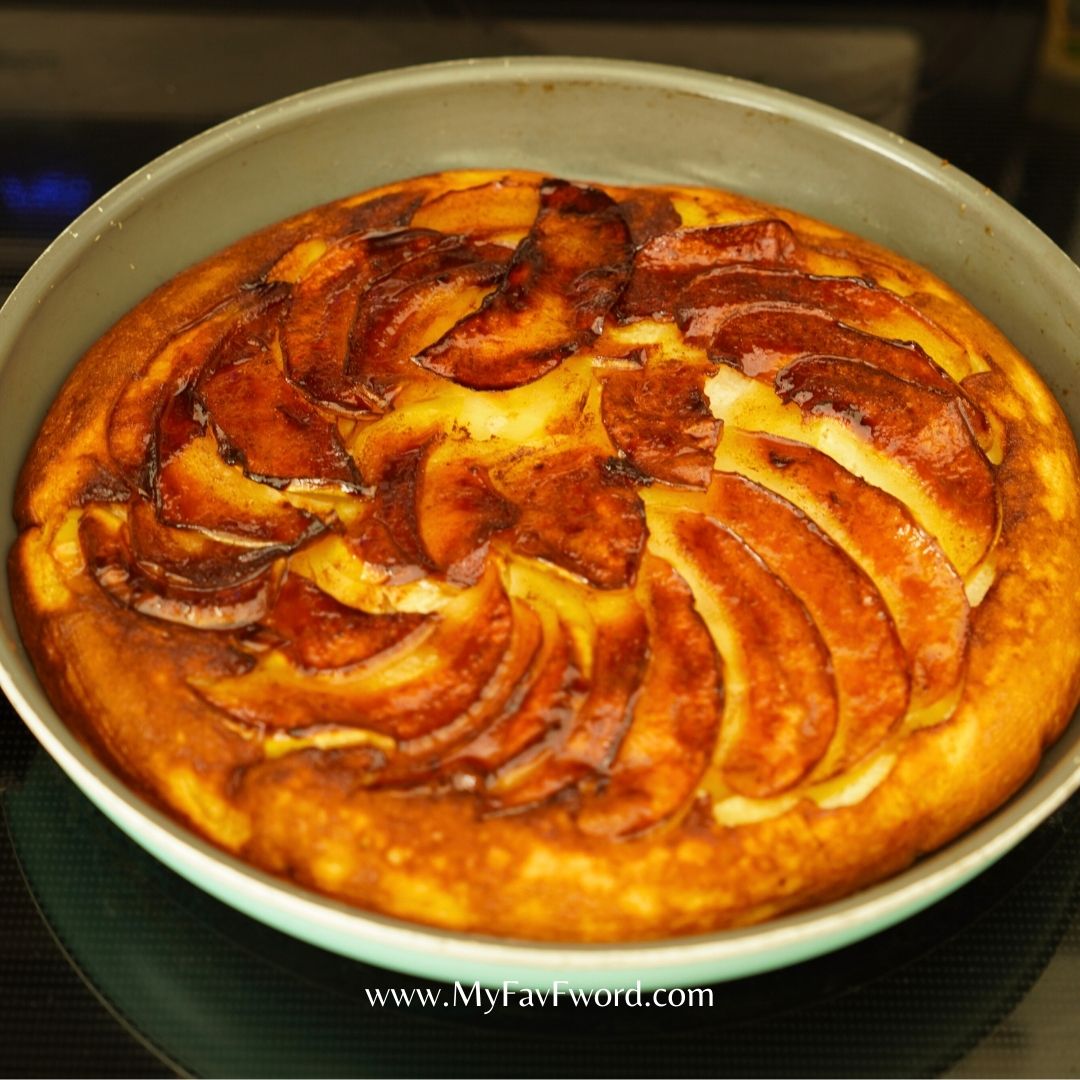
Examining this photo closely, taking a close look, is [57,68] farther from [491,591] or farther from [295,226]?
[491,591]

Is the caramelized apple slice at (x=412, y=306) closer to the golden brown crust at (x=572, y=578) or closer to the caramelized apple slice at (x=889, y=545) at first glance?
the golden brown crust at (x=572, y=578)

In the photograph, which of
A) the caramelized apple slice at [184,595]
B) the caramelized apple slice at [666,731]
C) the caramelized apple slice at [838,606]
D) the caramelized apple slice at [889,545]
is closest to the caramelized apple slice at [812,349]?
the caramelized apple slice at [889,545]

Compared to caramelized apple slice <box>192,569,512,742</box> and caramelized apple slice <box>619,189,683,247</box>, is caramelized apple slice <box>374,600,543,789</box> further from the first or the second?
caramelized apple slice <box>619,189,683,247</box>

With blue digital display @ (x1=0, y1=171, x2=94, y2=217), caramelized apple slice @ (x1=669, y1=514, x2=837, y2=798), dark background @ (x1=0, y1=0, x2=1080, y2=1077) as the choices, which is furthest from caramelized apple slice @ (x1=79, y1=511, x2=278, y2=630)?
blue digital display @ (x1=0, y1=171, x2=94, y2=217)

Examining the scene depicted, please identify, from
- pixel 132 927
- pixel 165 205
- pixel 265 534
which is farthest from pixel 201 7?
pixel 132 927

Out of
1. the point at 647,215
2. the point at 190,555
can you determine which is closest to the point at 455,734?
the point at 190,555

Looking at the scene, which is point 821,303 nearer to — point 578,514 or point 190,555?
point 578,514
